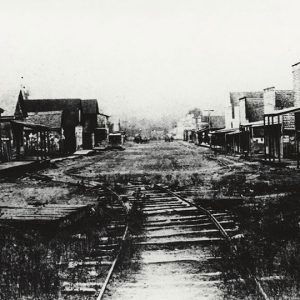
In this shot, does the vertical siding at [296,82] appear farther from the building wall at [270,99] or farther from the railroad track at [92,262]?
the railroad track at [92,262]

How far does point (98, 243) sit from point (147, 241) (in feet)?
2.93

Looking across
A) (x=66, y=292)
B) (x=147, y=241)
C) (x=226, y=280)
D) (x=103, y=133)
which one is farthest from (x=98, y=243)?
(x=103, y=133)

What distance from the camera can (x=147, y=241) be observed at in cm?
779

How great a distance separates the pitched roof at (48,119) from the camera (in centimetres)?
4562

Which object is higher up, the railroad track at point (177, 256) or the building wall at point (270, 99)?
the building wall at point (270, 99)

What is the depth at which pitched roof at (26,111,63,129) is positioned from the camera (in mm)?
45625

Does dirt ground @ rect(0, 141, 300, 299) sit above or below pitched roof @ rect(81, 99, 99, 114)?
below

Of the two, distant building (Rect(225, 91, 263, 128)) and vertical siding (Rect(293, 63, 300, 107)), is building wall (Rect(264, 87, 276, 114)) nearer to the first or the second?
vertical siding (Rect(293, 63, 300, 107))

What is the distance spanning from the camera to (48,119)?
153 feet

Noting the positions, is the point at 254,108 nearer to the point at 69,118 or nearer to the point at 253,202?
the point at 69,118

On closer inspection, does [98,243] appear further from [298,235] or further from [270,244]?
[298,235]

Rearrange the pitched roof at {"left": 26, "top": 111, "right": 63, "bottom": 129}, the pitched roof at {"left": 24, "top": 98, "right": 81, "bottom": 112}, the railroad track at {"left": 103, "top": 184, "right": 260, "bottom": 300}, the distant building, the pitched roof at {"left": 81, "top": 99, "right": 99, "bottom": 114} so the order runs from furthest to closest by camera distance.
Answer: the pitched roof at {"left": 81, "top": 99, "right": 99, "bottom": 114} < the pitched roof at {"left": 24, "top": 98, "right": 81, "bottom": 112} < the distant building < the pitched roof at {"left": 26, "top": 111, "right": 63, "bottom": 129} < the railroad track at {"left": 103, "top": 184, "right": 260, "bottom": 300}

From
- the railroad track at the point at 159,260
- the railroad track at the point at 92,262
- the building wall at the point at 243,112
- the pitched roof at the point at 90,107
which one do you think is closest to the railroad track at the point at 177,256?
the railroad track at the point at 159,260

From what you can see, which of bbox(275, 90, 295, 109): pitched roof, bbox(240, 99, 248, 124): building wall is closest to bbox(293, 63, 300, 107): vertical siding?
bbox(275, 90, 295, 109): pitched roof
